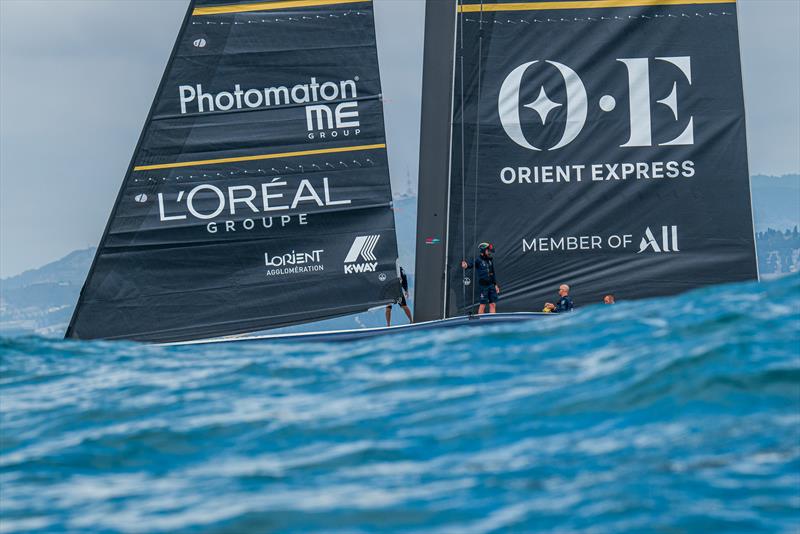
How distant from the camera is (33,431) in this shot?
1271 centimetres

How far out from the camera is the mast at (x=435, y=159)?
22344 mm

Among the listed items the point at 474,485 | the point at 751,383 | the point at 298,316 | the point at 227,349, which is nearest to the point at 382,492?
the point at 474,485

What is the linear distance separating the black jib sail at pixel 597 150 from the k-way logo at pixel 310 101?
1.66 meters

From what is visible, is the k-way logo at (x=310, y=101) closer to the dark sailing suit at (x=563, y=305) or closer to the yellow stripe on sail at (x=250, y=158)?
the yellow stripe on sail at (x=250, y=158)

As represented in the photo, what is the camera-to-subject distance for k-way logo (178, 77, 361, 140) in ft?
74.1

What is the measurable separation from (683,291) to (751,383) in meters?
10.8

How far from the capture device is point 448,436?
1109 centimetres

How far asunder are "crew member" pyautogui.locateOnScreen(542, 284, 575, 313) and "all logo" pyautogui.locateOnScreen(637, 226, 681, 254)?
1.77 metres

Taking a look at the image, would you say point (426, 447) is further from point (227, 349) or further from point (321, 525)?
point (227, 349)

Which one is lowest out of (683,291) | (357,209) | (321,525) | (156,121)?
(321,525)

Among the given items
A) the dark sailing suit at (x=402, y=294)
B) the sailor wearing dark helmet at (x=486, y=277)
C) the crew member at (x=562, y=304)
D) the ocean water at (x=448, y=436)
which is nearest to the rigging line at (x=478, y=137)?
the sailor wearing dark helmet at (x=486, y=277)

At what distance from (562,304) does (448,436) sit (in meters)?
10.8

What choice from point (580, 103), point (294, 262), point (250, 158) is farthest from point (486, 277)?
point (250, 158)

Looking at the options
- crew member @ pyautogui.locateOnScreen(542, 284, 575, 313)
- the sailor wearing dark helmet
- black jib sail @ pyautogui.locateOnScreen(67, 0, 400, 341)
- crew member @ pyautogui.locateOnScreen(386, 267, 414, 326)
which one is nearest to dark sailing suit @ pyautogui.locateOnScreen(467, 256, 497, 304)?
the sailor wearing dark helmet
